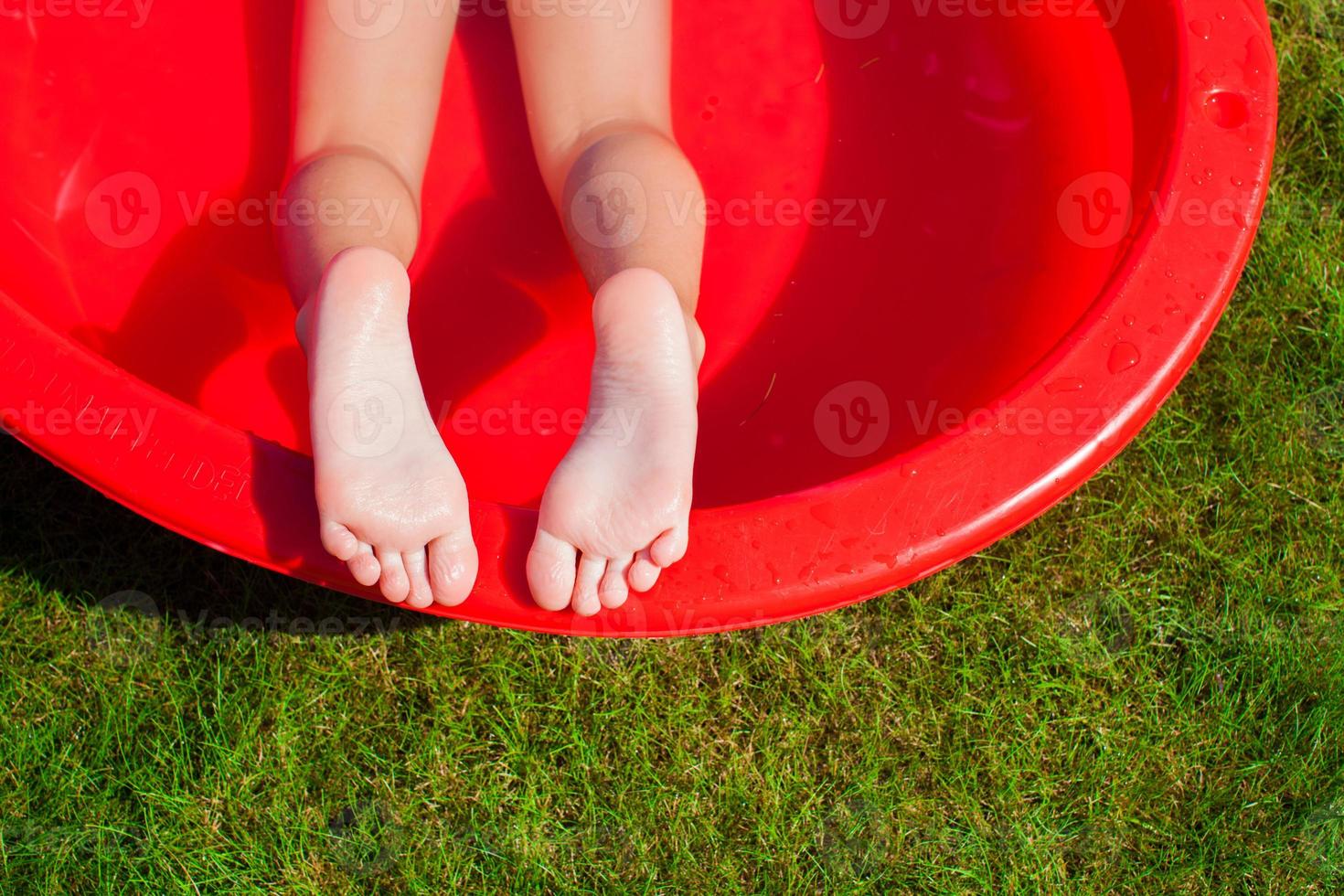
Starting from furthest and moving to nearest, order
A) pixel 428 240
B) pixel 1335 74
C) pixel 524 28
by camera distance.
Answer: pixel 1335 74
pixel 428 240
pixel 524 28

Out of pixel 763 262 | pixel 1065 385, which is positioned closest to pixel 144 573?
pixel 763 262

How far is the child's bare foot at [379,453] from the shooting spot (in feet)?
2.96

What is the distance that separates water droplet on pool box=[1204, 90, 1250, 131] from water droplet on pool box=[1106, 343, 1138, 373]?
0.89ft

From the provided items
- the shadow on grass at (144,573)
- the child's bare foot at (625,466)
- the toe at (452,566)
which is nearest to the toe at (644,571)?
the child's bare foot at (625,466)

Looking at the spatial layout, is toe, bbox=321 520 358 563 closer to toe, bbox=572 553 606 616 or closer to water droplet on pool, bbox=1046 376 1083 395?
toe, bbox=572 553 606 616

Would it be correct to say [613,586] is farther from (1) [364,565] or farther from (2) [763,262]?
(2) [763,262]

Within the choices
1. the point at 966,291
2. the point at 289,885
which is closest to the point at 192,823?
the point at 289,885

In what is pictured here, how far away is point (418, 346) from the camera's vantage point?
4.61 ft

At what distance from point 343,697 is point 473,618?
1.44 ft

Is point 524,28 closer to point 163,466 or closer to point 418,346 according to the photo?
point 418,346

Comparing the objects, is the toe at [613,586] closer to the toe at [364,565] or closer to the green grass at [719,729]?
the toe at [364,565]

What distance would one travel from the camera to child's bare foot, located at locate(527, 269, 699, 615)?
913 millimetres

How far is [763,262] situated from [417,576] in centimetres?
72

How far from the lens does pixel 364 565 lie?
93 centimetres
